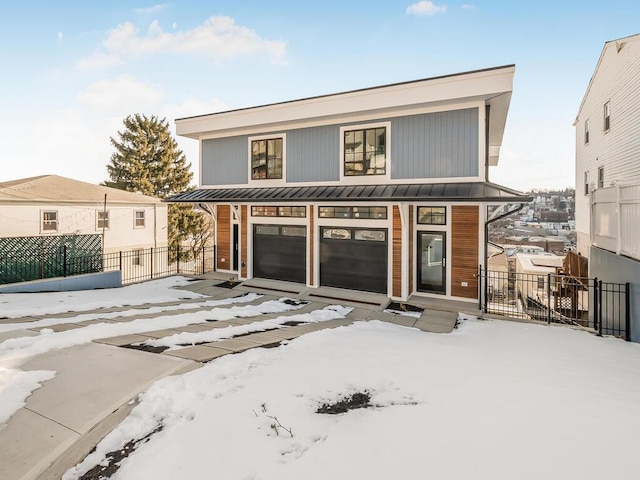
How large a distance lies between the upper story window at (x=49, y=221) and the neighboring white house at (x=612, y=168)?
2703 centimetres

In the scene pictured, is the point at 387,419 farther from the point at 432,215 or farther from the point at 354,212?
the point at 354,212

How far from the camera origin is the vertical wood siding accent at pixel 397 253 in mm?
11500

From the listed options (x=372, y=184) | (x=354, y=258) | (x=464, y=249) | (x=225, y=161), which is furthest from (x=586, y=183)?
(x=225, y=161)

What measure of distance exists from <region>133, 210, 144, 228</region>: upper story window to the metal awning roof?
44.7 ft

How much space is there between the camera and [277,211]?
1405 centimetres

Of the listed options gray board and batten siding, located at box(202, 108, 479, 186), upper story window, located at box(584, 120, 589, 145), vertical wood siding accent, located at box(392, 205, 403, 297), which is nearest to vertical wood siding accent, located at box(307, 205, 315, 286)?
gray board and batten siding, located at box(202, 108, 479, 186)

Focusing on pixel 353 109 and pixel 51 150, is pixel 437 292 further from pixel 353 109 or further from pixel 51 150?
pixel 51 150

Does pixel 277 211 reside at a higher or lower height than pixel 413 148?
lower

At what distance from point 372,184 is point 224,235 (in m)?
7.58

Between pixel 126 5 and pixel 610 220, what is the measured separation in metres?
18.4

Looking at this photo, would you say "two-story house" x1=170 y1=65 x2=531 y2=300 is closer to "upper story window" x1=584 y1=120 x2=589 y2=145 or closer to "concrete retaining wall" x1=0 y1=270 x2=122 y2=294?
"concrete retaining wall" x1=0 y1=270 x2=122 y2=294

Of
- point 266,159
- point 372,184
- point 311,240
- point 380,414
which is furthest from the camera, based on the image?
point 266,159

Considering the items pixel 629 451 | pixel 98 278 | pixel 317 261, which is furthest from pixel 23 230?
pixel 629 451

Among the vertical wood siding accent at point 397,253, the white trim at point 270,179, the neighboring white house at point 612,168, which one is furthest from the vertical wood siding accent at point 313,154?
the neighboring white house at point 612,168
